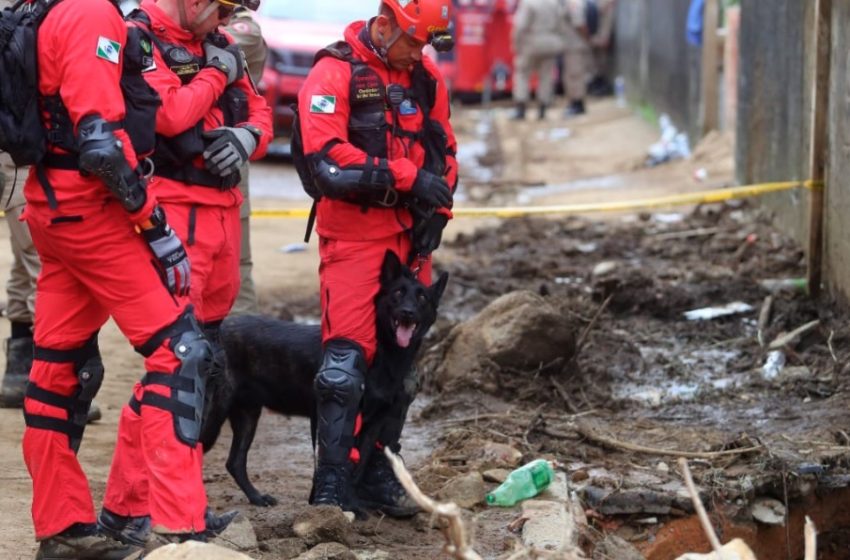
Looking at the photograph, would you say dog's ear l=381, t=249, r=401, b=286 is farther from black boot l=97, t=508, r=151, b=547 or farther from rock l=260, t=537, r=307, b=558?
black boot l=97, t=508, r=151, b=547

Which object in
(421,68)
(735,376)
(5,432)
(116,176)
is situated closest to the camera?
(116,176)

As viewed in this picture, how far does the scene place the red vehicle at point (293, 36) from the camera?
18750 mm

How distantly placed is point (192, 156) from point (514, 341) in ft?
10.7

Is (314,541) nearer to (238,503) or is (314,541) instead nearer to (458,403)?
(238,503)

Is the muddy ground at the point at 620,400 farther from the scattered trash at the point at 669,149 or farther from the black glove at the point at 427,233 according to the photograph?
the scattered trash at the point at 669,149

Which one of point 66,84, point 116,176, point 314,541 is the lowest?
point 314,541

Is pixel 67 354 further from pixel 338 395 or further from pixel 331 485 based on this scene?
pixel 331 485

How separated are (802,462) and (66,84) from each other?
12.7ft

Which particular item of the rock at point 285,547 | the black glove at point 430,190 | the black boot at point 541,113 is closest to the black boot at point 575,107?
the black boot at point 541,113

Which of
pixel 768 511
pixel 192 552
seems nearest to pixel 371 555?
pixel 192 552

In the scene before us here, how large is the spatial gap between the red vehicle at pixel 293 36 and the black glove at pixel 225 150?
12.4m

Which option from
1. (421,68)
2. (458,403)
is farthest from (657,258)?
(421,68)

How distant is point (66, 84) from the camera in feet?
15.5

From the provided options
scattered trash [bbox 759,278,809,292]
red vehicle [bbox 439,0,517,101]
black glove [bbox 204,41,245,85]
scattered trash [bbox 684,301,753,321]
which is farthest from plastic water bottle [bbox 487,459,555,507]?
red vehicle [bbox 439,0,517,101]
